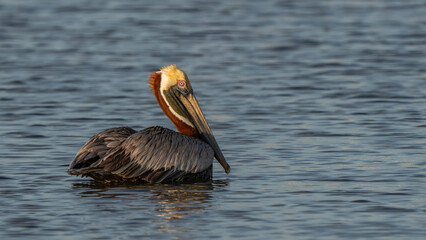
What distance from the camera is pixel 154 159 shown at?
9664mm

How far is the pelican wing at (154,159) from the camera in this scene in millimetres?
9539

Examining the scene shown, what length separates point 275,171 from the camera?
34.1 ft

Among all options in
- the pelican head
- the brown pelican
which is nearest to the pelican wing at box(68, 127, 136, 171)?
the brown pelican

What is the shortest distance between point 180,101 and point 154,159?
1.10m

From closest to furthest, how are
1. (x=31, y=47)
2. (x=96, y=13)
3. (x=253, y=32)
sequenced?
(x=31, y=47) → (x=253, y=32) → (x=96, y=13)

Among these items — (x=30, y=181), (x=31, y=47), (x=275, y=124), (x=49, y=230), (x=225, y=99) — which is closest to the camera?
(x=49, y=230)

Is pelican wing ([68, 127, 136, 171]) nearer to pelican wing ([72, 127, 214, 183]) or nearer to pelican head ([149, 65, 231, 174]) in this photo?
pelican wing ([72, 127, 214, 183])

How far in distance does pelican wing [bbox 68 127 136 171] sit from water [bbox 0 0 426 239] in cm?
23

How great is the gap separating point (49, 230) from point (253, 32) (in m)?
14.2

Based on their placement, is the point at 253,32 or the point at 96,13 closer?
the point at 253,32

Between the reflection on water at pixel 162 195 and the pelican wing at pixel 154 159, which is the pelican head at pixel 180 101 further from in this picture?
the reflection on water at pixel 162 195

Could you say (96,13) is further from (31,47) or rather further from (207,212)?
(207,212)

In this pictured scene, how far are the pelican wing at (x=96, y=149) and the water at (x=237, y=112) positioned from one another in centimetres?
23

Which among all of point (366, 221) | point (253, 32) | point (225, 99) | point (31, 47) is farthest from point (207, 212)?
point (253, 32)
